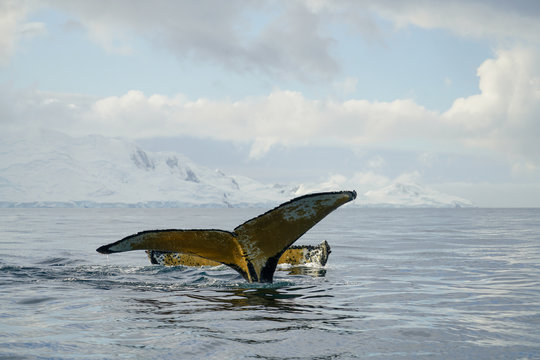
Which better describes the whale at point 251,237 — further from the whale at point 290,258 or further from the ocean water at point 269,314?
the whale at point 290,258

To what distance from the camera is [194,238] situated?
8195mm

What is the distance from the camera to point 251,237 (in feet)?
27.0

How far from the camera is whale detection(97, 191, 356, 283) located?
7.68 meters

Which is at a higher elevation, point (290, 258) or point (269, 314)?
point (290, 258)

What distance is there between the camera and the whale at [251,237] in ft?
25.2

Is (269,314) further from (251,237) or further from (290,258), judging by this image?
(290,258)

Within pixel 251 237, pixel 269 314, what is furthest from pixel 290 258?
pixel 269 314

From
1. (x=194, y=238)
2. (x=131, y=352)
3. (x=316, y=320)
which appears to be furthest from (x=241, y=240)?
(x=131, y=352)

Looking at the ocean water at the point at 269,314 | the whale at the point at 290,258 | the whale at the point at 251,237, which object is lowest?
the ocean water at the point at 269,314

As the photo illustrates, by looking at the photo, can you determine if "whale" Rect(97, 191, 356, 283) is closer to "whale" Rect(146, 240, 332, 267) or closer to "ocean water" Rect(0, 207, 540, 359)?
"ocean water" Rect(0, 207, 540, 359)

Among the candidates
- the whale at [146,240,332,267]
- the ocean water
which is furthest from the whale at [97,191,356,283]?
the whale at [146,240,332,267]

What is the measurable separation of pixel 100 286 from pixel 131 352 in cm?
514

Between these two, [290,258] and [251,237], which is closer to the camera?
[251,237]

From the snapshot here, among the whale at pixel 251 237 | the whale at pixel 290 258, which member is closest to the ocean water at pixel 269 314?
the whale at pixel 290 258
